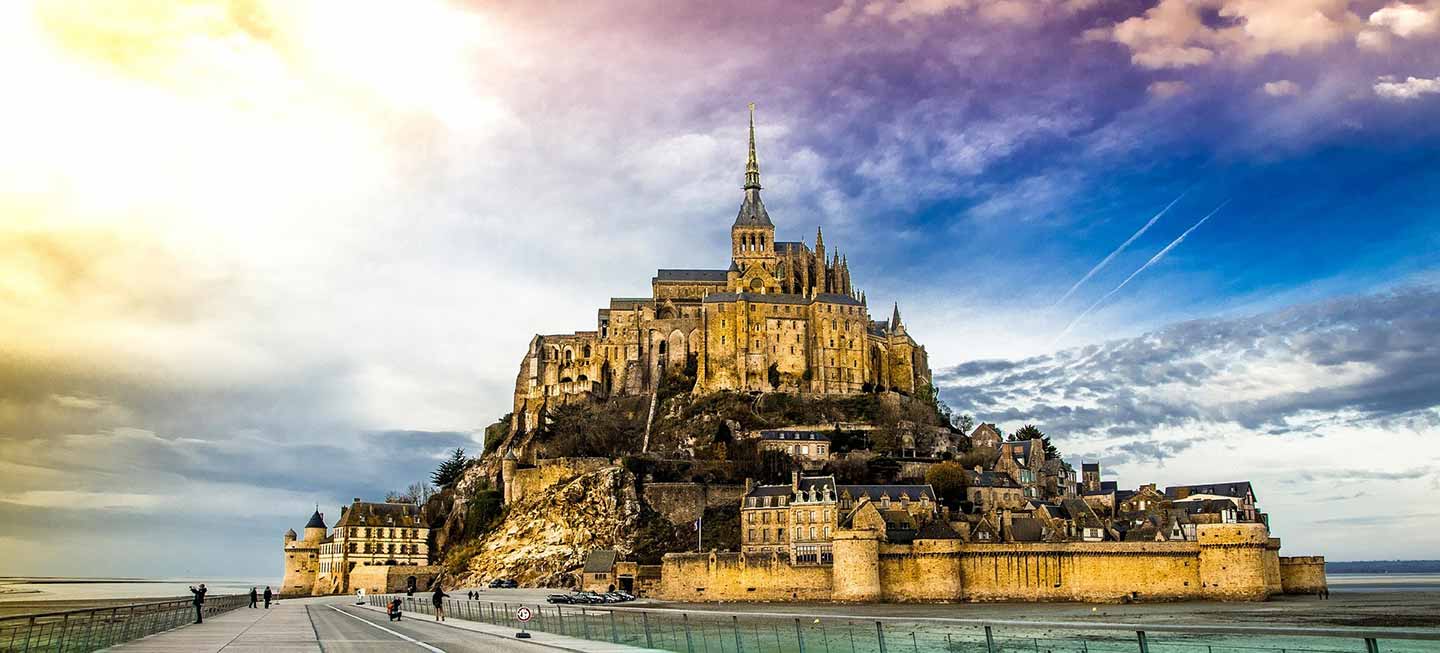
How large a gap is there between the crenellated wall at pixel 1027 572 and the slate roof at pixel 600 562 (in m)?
9.95

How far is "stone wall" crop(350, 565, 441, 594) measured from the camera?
83.6 m

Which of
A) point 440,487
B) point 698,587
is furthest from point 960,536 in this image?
point 440,487

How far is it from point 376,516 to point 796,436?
3142 centimetres

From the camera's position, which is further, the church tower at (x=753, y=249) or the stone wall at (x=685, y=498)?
the church tower at (x=753, y=249)

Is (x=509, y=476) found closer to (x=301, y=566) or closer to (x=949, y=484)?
(x=301, y=566)

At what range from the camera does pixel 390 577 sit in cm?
8394

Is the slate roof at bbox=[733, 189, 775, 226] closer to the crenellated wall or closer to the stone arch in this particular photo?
the stone arch

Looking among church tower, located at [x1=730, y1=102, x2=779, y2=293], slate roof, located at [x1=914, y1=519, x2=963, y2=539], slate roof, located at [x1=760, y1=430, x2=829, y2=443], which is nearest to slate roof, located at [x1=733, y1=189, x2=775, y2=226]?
church tower, located at [x1=730, y1=102, x2=779, y2=293]

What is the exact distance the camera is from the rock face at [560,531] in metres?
76.4

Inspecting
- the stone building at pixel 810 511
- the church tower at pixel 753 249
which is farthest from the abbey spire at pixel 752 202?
the stone building at pixel 810 511

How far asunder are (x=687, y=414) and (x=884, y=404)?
15.6 metres

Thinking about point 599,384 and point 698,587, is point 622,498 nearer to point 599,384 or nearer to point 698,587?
point 698,587

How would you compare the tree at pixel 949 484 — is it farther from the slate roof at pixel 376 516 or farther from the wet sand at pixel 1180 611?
the slate roof at pixel 376 516

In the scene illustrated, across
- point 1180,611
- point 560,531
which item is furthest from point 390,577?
point 1180,611
